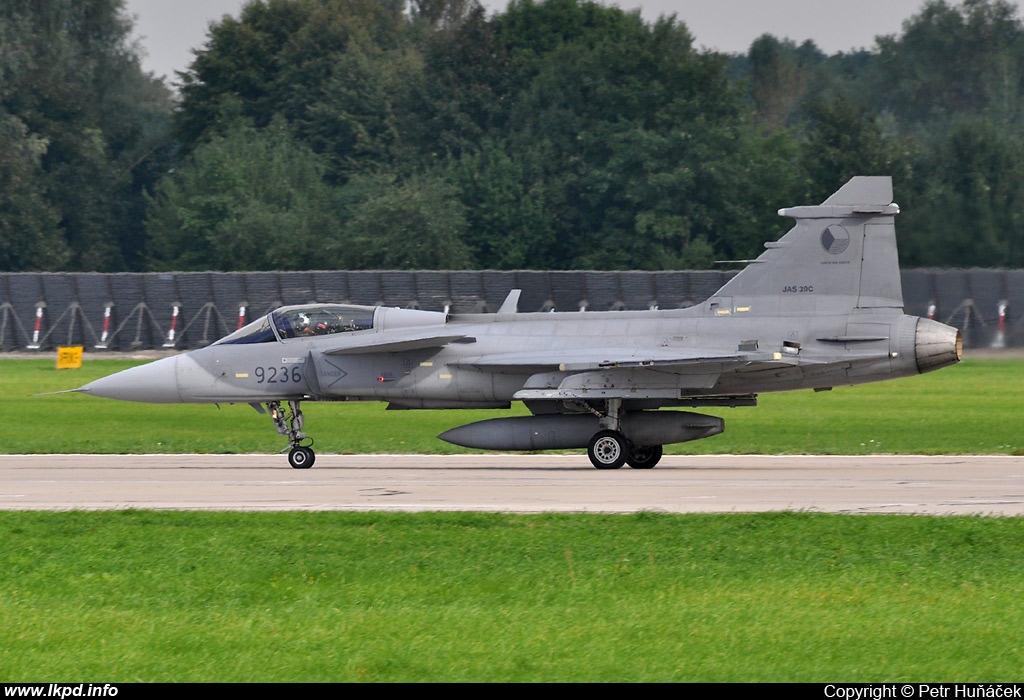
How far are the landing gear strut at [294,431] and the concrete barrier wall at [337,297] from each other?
63.6 ft

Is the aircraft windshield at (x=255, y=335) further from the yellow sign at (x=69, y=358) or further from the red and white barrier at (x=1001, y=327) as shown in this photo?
the red and white barrier at (x=1001, y=327)

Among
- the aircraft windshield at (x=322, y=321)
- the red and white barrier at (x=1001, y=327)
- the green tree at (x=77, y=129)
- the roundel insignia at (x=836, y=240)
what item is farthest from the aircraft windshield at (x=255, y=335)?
the green tree at (x=77, y=129)

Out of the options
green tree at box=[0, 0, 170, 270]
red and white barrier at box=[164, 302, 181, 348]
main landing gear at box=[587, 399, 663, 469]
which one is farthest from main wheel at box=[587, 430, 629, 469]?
green tree at box=[0, 0, 170, 270]

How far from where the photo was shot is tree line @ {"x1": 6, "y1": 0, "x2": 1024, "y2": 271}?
56.2 metres

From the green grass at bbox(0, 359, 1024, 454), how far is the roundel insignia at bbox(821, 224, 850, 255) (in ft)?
14.6

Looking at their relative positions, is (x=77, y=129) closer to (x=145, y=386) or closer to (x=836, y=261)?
(x=145, y=386)

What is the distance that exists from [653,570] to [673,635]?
7.14 feet

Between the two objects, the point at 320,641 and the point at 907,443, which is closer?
the point at 320,641

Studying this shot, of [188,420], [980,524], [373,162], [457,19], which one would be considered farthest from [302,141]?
[980,524]

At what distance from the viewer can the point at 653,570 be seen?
36.2 ft

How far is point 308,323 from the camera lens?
68.8 feet

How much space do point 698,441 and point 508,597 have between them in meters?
15.7
